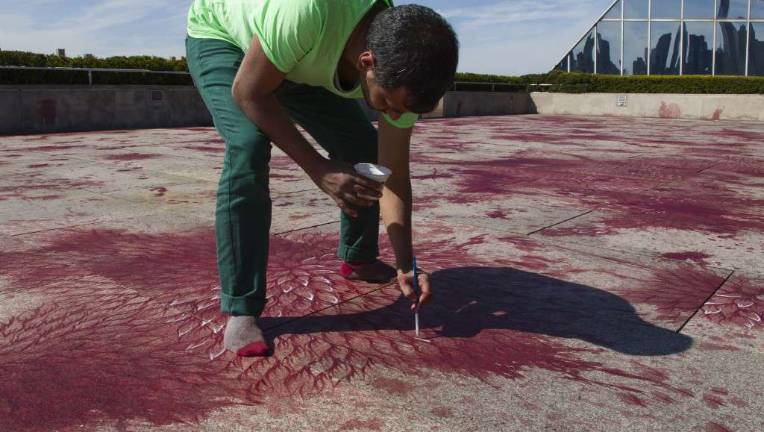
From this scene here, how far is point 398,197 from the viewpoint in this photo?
8.25 feet

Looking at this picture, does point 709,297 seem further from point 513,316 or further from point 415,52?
point 415,52

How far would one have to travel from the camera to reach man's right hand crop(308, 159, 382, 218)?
2008mm

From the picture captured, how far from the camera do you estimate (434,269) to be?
3.23m

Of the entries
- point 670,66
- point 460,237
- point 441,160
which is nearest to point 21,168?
point 441,160

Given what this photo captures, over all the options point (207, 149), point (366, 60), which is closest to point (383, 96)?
point (366, 60)

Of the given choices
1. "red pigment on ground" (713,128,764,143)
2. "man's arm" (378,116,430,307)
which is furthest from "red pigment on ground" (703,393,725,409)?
"red pigment on ground" (713,128,764,143)

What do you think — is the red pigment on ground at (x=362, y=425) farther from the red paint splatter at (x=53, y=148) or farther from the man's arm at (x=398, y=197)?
the red paint splatter at (x=53, y=148)

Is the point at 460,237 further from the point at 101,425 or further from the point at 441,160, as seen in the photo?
the point at 441,160

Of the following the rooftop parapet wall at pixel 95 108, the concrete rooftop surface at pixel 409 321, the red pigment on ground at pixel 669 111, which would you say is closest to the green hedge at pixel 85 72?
the rooftop parapet wall at pixel 95 108

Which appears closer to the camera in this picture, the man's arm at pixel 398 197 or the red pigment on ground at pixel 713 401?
the red pigment on ground at pixel 713 401

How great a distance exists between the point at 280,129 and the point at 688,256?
7.84 feet

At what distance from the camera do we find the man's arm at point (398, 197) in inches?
96.0

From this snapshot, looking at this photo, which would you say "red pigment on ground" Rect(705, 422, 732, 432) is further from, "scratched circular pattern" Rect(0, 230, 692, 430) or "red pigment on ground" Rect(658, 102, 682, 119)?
"red pigment on ground" Rect(658, 102, 682, 119)

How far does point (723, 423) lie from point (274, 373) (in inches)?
49.2
